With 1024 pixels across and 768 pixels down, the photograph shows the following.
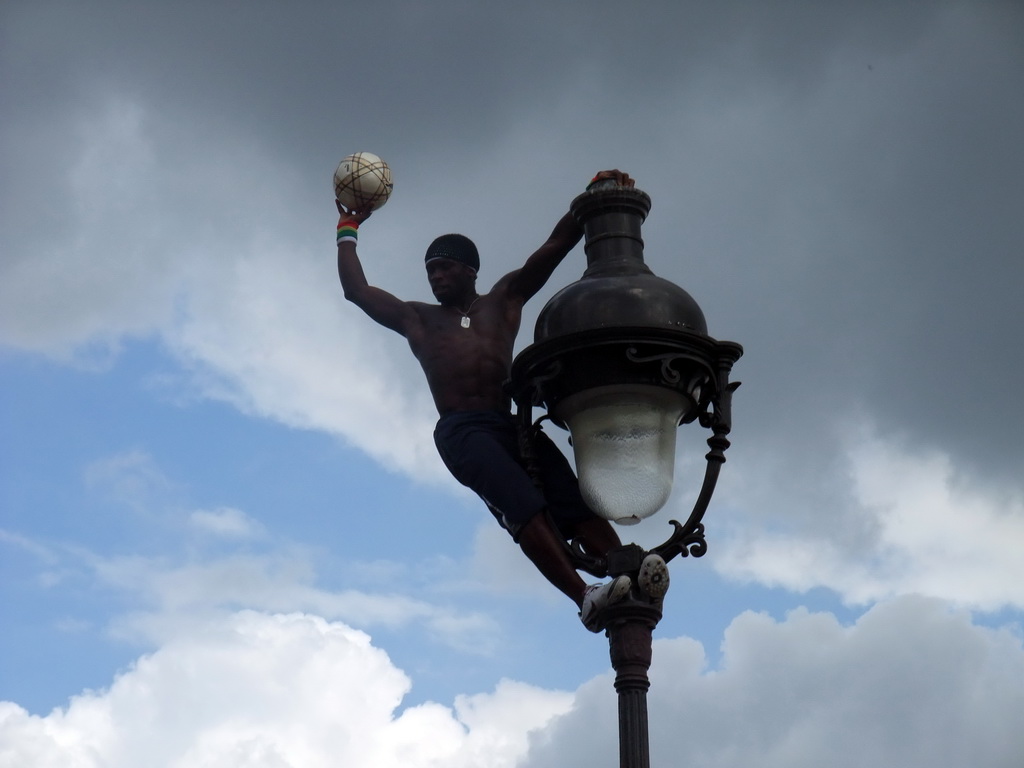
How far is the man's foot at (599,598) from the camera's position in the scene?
18.8ft

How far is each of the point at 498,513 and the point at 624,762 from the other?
189 cm

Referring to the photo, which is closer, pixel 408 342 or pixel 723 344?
pixel 723 344

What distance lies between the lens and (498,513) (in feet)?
23.2

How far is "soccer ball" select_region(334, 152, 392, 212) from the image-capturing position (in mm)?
8805

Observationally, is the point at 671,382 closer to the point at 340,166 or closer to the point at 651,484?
the point at 651,484

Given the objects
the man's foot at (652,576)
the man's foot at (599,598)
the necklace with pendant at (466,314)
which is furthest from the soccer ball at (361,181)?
the man's foot at (652,576)

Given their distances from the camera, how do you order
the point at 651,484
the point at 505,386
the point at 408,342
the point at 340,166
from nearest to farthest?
the point at 651,484
the point at 505,386
the point at 408,342
the point at 340,166

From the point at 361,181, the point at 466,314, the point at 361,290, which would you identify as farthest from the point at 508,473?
the point at 361,181

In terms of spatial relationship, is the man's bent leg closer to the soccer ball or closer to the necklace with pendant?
the necklace with pendant

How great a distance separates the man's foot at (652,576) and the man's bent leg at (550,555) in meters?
0.74

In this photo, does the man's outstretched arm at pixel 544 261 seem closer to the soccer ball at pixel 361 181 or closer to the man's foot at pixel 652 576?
the soccer ball at pixel 361 181

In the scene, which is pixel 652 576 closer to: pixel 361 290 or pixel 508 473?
pixel 508 473

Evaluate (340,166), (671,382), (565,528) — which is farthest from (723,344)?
(340,166)

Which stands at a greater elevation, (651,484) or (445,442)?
(445,442)
